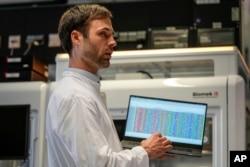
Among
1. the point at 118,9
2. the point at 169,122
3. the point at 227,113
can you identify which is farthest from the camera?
the point at 118,9

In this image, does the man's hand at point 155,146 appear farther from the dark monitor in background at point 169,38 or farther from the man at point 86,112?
the dark monitor in background at point 169,38

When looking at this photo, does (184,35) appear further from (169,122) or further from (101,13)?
(101,13)

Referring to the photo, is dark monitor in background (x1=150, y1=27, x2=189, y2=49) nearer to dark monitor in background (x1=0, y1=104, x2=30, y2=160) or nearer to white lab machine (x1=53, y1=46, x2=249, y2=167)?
white lab machine (x1=53, y1=46, x2=249, y2=167)

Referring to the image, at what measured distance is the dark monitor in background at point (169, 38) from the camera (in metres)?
2.87

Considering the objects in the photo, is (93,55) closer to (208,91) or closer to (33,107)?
(208,91)

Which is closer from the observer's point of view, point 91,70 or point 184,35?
point 91,70

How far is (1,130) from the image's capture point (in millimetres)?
2469

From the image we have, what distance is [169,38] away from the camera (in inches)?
114

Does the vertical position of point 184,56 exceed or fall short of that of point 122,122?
it exceeds it

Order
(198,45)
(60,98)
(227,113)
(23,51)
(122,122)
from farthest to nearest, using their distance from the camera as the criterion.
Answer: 1. (23,51)
2. (198,45)
3. (122,122)
4. (227,113)
5. (60,98)

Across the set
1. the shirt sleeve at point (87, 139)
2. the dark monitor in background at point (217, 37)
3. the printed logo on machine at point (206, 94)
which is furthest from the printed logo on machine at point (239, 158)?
the dark monitor in background at point (217, 37)

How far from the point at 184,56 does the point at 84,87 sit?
97 centimetres

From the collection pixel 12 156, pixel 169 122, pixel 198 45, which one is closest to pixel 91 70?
pixel 169 122

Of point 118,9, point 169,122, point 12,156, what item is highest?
point 118,9
